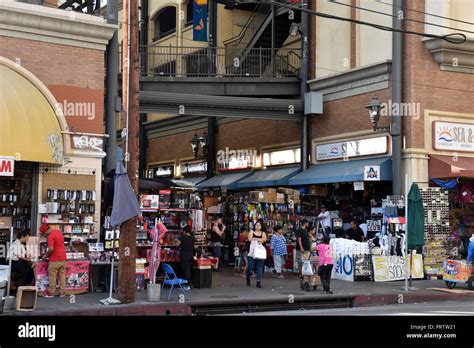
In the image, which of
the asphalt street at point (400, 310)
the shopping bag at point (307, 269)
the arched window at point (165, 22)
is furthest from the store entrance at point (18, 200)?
the arched window at point (165, 22)

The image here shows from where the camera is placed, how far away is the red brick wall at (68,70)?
1817cm

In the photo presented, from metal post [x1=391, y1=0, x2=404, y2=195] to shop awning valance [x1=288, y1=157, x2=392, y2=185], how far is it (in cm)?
47

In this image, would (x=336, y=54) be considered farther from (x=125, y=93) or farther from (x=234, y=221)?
(x=125, y=93)

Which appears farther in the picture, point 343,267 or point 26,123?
point 343,267

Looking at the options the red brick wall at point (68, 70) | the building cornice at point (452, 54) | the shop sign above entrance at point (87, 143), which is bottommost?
the shop sign above entrance at point (87, 143)

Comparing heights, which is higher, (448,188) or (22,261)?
(448,188)

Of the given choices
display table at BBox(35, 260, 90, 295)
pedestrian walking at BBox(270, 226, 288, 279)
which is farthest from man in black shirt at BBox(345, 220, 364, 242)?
display table at BBox(35, 260, 90, 295)

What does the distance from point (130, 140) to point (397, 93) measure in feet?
34.3

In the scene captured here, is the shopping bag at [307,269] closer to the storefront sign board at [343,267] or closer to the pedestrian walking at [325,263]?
the pedestrian walking at [325,263]

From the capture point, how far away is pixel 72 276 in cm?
1728

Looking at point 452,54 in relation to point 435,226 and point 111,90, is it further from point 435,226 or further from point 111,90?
point 111,90

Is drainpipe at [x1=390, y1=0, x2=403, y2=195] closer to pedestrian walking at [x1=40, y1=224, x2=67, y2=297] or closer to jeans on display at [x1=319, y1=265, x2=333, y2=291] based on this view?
jeans on display at [x1=319, y1=265, x2=333, y2=291]

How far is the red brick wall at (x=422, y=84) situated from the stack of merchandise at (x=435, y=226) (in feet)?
5.49

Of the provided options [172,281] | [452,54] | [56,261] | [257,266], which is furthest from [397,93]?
[56,261]
